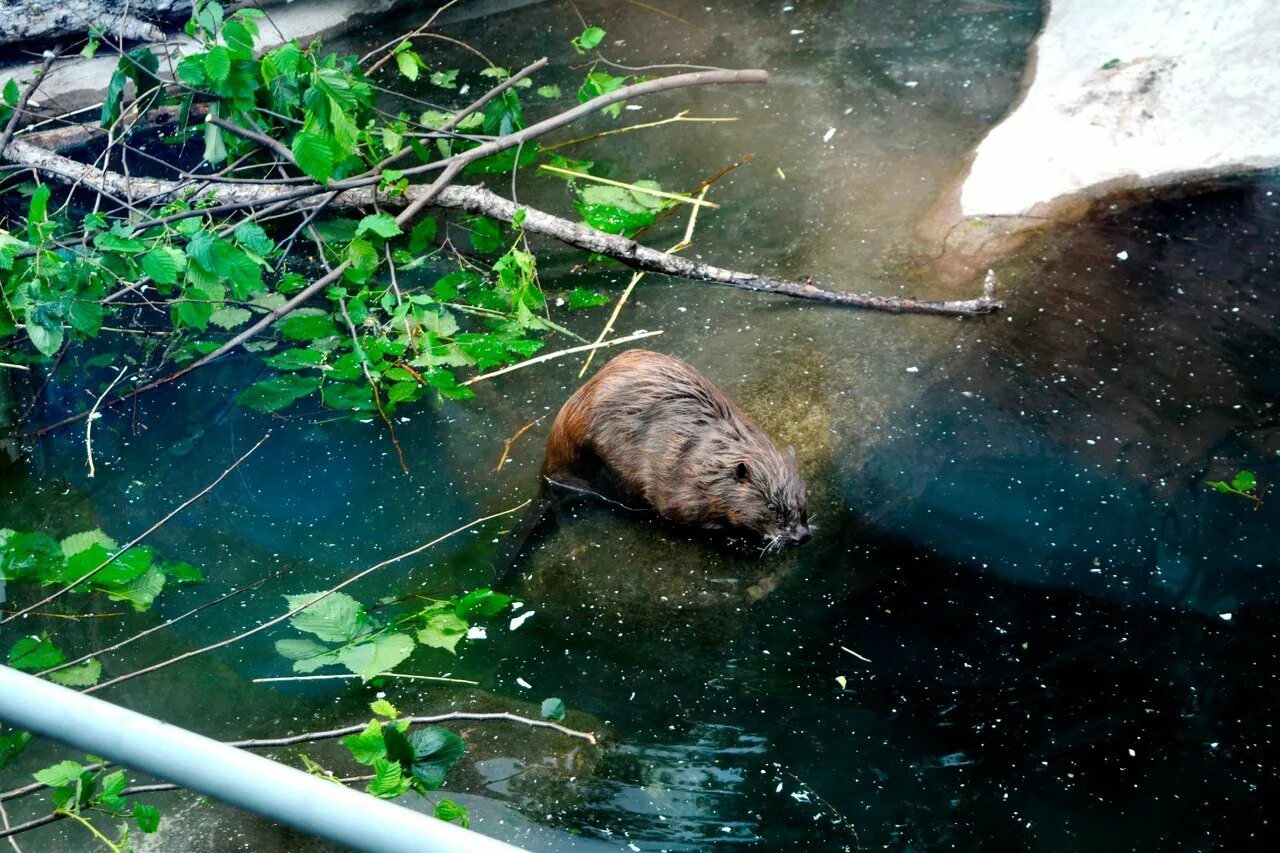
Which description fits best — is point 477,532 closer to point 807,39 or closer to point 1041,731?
point 1041,731

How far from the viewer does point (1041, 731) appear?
286 cm

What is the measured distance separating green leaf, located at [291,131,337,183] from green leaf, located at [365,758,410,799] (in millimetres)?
2755

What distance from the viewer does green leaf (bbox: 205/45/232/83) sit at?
4.27 metres

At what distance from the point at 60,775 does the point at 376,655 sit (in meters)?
0.82

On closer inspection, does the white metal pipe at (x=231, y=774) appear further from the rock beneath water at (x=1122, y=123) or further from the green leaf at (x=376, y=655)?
the rock beneath water at (x=1122, y=123)

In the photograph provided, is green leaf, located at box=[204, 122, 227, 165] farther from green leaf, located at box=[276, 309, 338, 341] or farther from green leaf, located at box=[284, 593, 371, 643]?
green leaf, located at box=[284, 593, 371, 643]

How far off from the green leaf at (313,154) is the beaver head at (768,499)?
2.04 m

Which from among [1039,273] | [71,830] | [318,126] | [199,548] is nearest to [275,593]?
[199,548]

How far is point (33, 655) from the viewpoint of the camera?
9.02 feet

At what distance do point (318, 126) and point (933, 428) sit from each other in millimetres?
2745

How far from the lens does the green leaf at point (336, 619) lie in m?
3.00

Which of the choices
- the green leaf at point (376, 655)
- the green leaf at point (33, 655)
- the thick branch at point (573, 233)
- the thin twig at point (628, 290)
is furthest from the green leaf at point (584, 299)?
the green leaf at point (33, 655)

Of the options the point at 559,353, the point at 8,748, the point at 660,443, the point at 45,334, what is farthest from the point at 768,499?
the point at 45,334

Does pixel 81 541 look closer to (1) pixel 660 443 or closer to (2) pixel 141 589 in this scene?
(2) pixel 141 589
